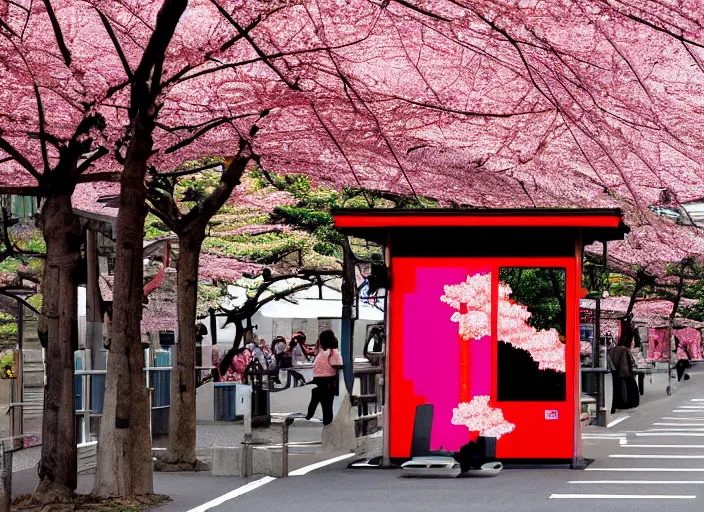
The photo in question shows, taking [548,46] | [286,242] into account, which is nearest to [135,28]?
[548,46]

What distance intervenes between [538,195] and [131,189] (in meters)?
11.8

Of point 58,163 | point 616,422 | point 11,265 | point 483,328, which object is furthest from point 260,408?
point 11,265

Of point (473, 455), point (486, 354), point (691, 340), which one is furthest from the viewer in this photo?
point (691, 340)

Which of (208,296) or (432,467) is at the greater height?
(208,296)

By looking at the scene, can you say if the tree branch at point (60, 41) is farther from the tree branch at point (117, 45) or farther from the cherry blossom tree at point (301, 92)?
the tree branch at point (117, 45)

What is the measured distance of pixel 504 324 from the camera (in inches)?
644

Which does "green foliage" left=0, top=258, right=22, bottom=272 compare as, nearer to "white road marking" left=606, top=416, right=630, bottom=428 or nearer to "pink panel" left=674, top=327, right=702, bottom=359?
"white road marking" left=606, top=416, right=630, bottom=428

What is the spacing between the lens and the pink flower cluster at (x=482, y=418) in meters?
16.0

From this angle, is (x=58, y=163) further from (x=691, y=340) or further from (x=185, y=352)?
(x=691, y=340)

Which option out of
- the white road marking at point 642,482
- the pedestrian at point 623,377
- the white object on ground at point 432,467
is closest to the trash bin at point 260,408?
the pedestrian at point 623,377

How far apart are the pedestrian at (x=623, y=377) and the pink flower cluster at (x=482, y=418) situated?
35.5 feet

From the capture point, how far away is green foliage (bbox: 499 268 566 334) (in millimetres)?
16375

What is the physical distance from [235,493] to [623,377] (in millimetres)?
14748

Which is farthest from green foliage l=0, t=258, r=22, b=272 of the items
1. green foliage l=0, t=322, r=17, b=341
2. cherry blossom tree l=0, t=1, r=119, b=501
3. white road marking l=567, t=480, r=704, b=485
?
white road marking l=567, t=480, r=704, b=485
